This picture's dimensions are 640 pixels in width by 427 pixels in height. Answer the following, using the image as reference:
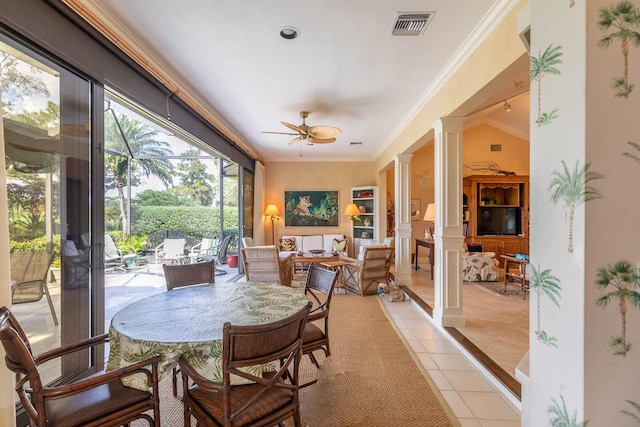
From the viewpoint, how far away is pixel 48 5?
1684mm

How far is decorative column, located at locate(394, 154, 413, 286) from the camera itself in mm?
5164

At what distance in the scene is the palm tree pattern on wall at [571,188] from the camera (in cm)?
73

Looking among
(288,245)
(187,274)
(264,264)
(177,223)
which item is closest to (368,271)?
(264,264)

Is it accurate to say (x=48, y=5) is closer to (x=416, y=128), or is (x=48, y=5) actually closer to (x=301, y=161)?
(x=416, y=128)

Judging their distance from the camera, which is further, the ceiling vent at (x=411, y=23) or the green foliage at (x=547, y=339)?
the ceiling vent at (x=411, y=23)

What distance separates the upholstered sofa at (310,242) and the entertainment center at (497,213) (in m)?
3.25

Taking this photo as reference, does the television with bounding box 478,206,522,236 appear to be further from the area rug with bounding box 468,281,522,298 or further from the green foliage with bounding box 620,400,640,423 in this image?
the green foliage with bounding box 620,400,640,423

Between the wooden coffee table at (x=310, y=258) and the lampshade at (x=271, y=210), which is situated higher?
the lampshade at (x=271, y=210)

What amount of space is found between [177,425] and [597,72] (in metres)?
2.60

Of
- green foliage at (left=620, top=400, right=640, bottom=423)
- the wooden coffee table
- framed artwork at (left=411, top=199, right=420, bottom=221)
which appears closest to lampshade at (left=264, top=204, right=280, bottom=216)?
the wooden coffee table

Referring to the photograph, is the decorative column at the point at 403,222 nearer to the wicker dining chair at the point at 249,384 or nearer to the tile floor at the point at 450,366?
the tile floor at the point at 450,366

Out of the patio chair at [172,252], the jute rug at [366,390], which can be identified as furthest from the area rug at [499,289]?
the patio chair at [172,252]

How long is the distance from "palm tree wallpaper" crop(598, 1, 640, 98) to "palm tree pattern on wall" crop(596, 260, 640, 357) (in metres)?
0.45

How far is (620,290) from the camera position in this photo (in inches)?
28.4
